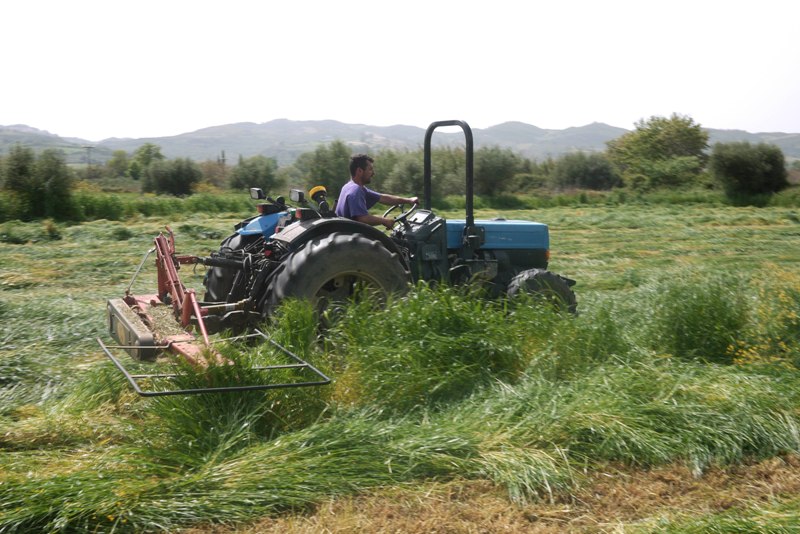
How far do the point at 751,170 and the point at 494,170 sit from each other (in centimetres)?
972

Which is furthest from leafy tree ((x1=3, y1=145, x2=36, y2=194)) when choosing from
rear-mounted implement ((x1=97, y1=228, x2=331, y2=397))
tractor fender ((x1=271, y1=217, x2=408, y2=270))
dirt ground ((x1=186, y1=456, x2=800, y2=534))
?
dirt ground ((x1=186, y1=456, x2=800, y2=534))

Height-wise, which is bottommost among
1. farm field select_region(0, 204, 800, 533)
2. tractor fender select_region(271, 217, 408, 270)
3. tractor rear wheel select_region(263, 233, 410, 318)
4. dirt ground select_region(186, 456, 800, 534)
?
dirt ground select_region(186, 456, 800, 534)

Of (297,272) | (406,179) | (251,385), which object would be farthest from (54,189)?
(251,385)

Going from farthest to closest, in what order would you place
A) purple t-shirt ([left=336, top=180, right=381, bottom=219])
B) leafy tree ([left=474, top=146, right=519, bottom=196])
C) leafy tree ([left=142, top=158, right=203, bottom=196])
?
1. leafy tree ([left=474, top=146, right=519, bottom=196])
2. leafy tree ([left=142, top=158, right=203, bottom=196])
3. purple t-shirt ([left=336, top=180, right=381, bottom=219])

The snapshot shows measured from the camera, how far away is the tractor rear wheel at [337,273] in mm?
5129

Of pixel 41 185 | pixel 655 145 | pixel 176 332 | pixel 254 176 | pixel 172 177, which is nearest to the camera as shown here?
pixel 176 332

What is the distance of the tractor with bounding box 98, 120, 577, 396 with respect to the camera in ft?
16.3

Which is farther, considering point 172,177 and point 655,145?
point 655,145

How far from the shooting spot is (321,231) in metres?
5.54

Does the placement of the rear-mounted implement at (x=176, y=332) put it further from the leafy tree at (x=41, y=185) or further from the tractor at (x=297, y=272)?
the leafy tree at (x=41, y=185)

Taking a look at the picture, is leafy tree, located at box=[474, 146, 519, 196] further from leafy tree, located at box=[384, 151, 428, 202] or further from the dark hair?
the dark hair

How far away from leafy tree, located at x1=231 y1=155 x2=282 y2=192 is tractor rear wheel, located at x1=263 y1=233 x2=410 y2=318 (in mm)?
25799

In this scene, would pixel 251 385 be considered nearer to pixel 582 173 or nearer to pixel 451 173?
pixel 451 173

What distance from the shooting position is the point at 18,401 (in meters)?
4.82
